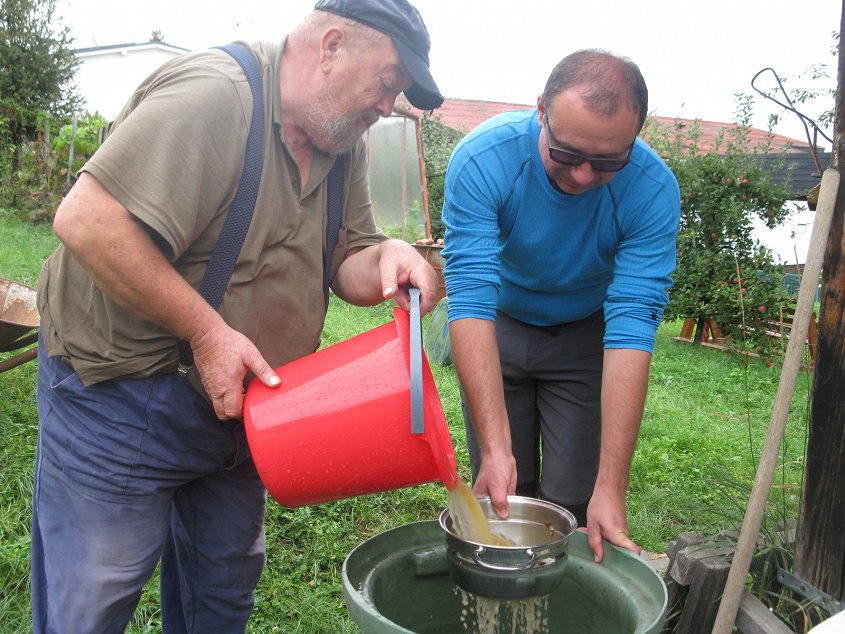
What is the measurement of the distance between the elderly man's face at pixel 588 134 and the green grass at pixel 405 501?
0.83m

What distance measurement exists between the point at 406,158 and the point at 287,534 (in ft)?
31.9

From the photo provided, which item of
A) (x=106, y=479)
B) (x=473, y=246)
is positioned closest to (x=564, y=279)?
(x=473, y=246)

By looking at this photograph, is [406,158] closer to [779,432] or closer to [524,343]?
[524,343]

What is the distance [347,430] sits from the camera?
1.66 m

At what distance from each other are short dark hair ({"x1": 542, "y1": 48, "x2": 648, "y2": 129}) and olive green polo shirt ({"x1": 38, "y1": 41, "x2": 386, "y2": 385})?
2.13ft

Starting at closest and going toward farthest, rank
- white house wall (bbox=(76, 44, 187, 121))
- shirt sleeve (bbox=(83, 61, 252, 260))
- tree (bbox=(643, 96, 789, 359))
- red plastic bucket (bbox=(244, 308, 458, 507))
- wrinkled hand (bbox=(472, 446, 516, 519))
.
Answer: shirt sleeve (bbox=(83, 61, 252, 260)), red plastic bucket (bbox=(244, 308, 458, 507)), wrinkled hand (bbox=(472, 446, 516, 519)), tree (bbox=(643, 96, 789, 359)), white house wall (bbox=(76, 44, 187, 121))

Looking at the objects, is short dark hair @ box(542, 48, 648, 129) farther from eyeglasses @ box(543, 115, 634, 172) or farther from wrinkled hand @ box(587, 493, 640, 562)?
wrinkled hand @ box(587, 493, 640, 562)

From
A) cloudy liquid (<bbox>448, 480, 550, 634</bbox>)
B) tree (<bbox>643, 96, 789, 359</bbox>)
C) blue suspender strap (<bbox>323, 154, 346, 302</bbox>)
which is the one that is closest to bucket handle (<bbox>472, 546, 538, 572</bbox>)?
cloudy liquid (<bbox>448, 480, 550, 634</bbox>)

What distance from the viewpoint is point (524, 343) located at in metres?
2.74

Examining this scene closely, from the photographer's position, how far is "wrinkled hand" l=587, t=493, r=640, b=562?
1.94 metres

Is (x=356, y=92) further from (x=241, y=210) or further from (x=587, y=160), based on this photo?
(x=587, y=160)

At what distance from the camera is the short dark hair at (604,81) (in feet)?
6.68

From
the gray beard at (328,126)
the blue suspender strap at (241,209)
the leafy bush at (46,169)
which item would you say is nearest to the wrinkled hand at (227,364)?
the blue suspender strap at (241,209)

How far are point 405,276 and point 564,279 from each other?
83 centimetres
